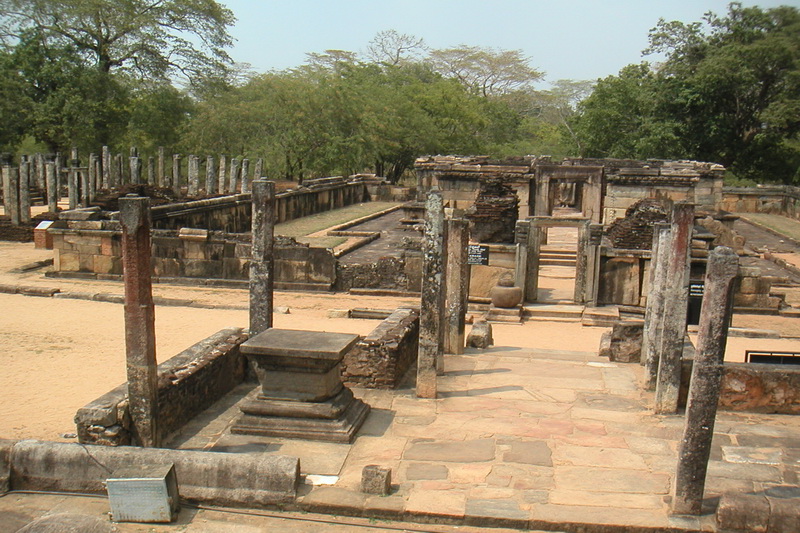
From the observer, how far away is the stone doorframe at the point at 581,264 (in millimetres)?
15789

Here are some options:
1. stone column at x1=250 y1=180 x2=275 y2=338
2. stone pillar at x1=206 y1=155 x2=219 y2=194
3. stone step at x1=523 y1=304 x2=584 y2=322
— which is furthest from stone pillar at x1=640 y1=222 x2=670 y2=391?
stone pillar at x1=206 y1=155 x2=219 y2=194

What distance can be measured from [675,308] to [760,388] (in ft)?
3.93

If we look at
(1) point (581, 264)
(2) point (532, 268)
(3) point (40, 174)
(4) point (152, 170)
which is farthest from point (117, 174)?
(1) point (581, 264)

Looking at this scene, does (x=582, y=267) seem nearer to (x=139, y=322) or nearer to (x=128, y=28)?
(x=139, y=322)

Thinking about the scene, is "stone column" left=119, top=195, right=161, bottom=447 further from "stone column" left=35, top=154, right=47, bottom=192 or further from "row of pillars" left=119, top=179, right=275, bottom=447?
"stone column" left=35, top=154, right=47, bottom=192

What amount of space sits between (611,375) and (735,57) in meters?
29.5

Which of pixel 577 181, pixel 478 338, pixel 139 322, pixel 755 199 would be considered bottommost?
pixel 478 338

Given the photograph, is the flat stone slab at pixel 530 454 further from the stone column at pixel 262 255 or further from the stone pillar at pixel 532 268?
the stone pillar at pixel 532 268

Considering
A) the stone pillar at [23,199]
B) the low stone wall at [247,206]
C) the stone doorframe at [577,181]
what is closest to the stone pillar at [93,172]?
the stone pillar at [23,199]

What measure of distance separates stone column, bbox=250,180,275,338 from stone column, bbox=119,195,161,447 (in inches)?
74.5

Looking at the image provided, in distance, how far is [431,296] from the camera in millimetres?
8266

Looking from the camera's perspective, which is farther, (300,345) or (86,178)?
(86,178)

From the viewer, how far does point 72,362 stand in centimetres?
1080

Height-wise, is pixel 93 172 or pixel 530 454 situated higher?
pixel 93 172
